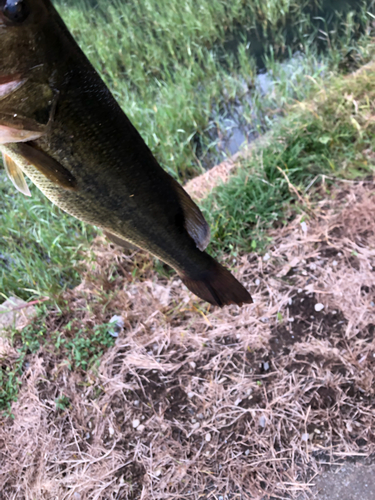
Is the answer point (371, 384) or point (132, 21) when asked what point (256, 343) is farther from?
point (132, 21)

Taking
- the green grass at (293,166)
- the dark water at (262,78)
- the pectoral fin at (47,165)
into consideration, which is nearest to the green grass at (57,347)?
the green grass at (293,166)

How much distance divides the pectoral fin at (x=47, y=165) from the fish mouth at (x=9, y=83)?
0.39 ft

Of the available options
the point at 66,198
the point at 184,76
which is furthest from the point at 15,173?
the point at 184,76

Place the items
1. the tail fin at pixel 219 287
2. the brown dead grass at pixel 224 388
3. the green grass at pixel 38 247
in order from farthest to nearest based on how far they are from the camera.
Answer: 1. the green grass at pixel 38 247
2. the brown dead grass at pixel 224 388
3. the tail fin at pixel 219 287

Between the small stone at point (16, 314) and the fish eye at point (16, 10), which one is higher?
the fish eye at point (16, 10)

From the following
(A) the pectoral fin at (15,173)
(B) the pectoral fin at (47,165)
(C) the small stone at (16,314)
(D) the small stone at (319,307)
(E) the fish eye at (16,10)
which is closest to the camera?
(E) the fish eye at (16,10)

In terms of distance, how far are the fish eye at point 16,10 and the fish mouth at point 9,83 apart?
0.34 ft

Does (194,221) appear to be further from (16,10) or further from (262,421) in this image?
(262,421)

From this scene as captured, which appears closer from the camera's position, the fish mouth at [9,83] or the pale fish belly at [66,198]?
the fish mouth at [9,83]

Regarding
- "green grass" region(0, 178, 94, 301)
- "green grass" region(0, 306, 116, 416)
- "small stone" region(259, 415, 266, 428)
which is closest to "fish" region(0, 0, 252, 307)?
"small stone" region(259, 415, 266, 428)

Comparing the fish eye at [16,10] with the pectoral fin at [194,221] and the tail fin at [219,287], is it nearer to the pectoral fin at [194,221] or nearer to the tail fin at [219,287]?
the pectoral fin at [194,221]

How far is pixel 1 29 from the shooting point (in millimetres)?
732

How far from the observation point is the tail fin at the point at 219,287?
1282mm

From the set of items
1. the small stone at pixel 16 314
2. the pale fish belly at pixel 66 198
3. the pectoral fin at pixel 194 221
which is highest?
the pale fish belly at pixel 66 198
